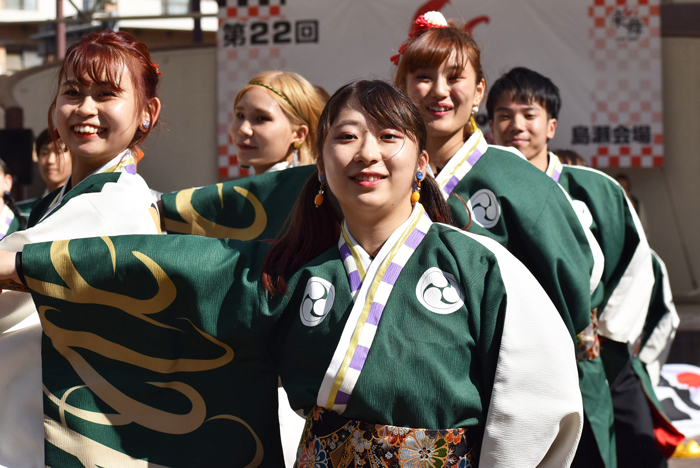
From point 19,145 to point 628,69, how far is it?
5.87m

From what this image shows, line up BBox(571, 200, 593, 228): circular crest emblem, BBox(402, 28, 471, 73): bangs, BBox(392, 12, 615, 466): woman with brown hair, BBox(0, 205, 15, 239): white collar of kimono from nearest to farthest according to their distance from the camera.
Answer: BBox(392, 12, 615, 466): woman with brown hair < BBox(402, 28, 471, 73): bangs < BBox(571, 200, 593, 228): circular crest emblem < BBox(0, 205, 15, 239): white collar of kimono

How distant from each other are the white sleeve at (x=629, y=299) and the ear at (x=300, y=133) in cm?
128

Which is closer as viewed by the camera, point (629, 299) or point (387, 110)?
point (387, 110)

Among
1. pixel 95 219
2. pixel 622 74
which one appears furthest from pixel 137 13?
pixel 95 219

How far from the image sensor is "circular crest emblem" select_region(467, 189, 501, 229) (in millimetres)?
2055

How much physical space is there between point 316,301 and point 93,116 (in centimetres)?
75

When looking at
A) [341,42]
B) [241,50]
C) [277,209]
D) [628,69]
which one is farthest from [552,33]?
[277,209]

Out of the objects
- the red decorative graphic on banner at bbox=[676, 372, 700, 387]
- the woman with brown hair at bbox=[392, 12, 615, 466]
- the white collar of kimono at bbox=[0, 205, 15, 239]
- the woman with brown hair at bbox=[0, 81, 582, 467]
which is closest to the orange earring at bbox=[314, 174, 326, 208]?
the woman with brown hair at bbox=[0, 81, 582, 467]

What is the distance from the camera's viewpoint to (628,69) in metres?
6.44

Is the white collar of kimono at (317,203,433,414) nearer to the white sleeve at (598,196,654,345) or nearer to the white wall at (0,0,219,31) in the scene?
the white sleeve at (598,196,654,345)

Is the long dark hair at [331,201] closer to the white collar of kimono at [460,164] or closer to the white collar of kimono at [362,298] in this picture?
the white collar of kimono at [362,298]

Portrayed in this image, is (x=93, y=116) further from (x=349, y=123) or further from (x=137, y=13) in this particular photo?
(x=137, y=13)

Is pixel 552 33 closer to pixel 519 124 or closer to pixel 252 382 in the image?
pixel 519 124

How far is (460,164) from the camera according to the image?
84.0 inches
